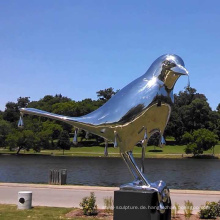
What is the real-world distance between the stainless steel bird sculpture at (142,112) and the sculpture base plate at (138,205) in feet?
0.39

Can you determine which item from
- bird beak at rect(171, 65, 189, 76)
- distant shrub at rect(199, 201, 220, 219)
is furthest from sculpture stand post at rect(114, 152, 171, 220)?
distant shrub at rect(199, 201, 220, 219)

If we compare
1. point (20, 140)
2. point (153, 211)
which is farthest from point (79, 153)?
point (153, 211)

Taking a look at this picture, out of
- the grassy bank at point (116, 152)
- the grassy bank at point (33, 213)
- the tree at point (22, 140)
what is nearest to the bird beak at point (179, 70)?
the grassy bank at point (33, 213)

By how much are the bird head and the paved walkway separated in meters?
4.68

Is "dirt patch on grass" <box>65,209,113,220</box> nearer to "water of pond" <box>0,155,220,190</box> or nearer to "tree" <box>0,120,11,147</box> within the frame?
"water of pond" <box>0,155,220,190</box>

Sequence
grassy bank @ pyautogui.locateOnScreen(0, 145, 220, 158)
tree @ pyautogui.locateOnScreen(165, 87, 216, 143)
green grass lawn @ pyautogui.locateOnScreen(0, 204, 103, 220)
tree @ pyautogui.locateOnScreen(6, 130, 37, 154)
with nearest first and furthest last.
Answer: green grass lawn @ pyautogui.locateOnScreen(0, 204, 103, 220) < grassy bank @ pyautogui.locateOnScreen(0, 145, 220, 158) < tree @ pyautogui.locateOnScreen(6, 130, 37, 154) < tree @ pyautogui.locateOnScreen(165, 87, 216, 143)

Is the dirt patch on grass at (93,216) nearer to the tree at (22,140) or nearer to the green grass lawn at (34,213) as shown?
the green grass lawn at (34,213)

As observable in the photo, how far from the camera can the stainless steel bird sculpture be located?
6.64 meters

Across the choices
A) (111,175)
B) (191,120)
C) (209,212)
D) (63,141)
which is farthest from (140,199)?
(191,120)

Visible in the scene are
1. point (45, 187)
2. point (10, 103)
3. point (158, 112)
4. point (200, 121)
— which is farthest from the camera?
point (10, 103)

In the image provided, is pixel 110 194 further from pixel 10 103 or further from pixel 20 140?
pixel 10 103

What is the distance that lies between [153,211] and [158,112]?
1.80m

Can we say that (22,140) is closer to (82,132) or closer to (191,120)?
(82,132)

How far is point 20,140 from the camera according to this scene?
62.3m
